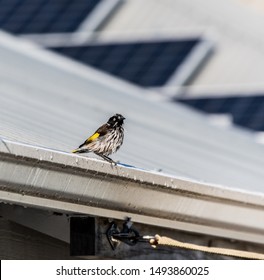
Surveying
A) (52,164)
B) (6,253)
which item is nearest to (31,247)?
(6,253)

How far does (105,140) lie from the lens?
855 cm

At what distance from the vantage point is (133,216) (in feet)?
28.5

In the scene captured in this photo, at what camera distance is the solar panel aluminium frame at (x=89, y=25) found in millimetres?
31547

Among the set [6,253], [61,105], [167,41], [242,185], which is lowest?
[6,253]

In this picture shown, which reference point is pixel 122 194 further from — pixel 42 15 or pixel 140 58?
pixel 42 15

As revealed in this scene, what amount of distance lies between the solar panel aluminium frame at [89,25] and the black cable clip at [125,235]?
74.7 ft

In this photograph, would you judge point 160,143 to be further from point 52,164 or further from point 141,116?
point 52,164

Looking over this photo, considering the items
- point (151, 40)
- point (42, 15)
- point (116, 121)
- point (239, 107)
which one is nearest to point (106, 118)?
point (116, 121)

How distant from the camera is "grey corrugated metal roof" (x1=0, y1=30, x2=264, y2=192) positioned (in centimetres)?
1091

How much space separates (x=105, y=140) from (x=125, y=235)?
63 cm

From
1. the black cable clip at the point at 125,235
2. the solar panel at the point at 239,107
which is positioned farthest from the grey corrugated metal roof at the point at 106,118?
the solar panel at the point at 239,107

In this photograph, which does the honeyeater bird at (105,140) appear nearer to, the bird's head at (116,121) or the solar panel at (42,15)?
the bird's head at (116,121)

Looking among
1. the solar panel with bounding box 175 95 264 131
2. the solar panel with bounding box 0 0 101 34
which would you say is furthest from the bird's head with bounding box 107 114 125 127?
the solar panel with bounding box 0 0 101 34

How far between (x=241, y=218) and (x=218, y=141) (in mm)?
7176
